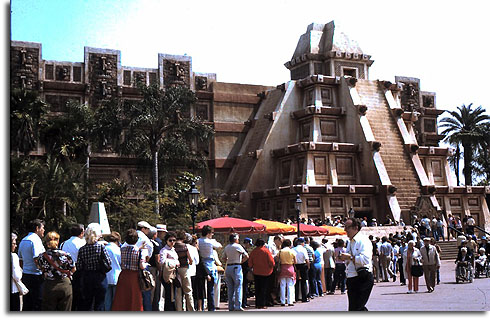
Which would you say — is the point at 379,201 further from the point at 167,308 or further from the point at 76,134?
the point at 167,308

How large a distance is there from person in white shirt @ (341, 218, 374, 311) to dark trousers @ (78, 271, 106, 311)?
12.0 feet

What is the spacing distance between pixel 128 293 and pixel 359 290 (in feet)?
11.7

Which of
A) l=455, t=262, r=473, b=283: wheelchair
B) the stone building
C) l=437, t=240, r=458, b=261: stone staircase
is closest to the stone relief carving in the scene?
the stone building

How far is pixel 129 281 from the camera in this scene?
10.1m

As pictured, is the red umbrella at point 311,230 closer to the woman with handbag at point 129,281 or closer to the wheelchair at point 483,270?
the wheelchair at point 483,270

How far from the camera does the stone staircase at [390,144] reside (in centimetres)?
3809

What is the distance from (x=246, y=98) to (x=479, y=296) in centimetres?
2962

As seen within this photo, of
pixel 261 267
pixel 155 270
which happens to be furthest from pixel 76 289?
pixel 261 267

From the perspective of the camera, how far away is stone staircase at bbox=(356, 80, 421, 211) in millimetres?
38094

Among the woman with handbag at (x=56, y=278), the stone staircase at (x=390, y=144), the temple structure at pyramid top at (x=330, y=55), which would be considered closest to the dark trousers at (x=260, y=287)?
the woman with handbag at (x=56, y=278)

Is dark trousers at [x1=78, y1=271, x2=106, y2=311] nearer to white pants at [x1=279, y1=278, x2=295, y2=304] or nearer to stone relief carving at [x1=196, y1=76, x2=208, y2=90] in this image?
white pants at [x1=279, y1=278, x2=295, y2=304]

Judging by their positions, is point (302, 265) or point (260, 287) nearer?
point (260, 287)

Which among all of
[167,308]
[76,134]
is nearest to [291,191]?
[76,134]

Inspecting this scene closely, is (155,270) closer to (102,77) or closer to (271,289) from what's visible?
(271,289)
